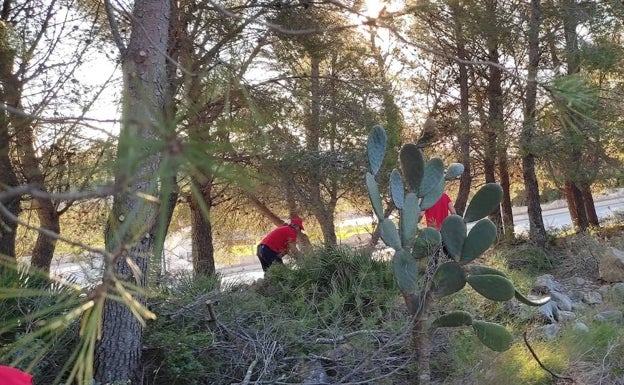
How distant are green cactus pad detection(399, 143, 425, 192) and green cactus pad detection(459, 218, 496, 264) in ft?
1.79

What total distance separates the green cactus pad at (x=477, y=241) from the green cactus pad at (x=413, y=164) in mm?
545

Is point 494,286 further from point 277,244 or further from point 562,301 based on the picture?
point 277,244

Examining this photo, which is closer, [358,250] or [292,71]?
[358,250]

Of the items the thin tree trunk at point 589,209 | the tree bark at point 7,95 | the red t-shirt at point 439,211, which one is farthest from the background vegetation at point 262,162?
the thin tree trunk at point 589,209

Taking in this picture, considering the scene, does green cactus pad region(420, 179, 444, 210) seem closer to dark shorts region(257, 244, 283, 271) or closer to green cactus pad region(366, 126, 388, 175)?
green cactus pad region(366, 126, 388, 175)

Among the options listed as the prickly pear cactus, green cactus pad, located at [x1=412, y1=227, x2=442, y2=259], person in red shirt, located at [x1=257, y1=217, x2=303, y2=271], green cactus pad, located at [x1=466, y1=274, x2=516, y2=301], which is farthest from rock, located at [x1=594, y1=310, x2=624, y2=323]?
person in red shirt, located at [x1=257, y1=217, x2=303, y2=271]

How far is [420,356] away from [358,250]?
242cm

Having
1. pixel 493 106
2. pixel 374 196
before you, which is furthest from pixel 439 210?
pixel 493 106

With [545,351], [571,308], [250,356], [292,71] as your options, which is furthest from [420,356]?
[292,71]

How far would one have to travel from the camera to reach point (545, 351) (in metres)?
4.02

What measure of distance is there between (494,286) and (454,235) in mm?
411

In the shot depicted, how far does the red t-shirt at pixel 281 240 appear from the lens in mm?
7773

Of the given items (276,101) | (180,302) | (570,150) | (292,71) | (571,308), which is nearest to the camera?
(180,302)

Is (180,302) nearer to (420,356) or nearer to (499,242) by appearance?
(420,356)
